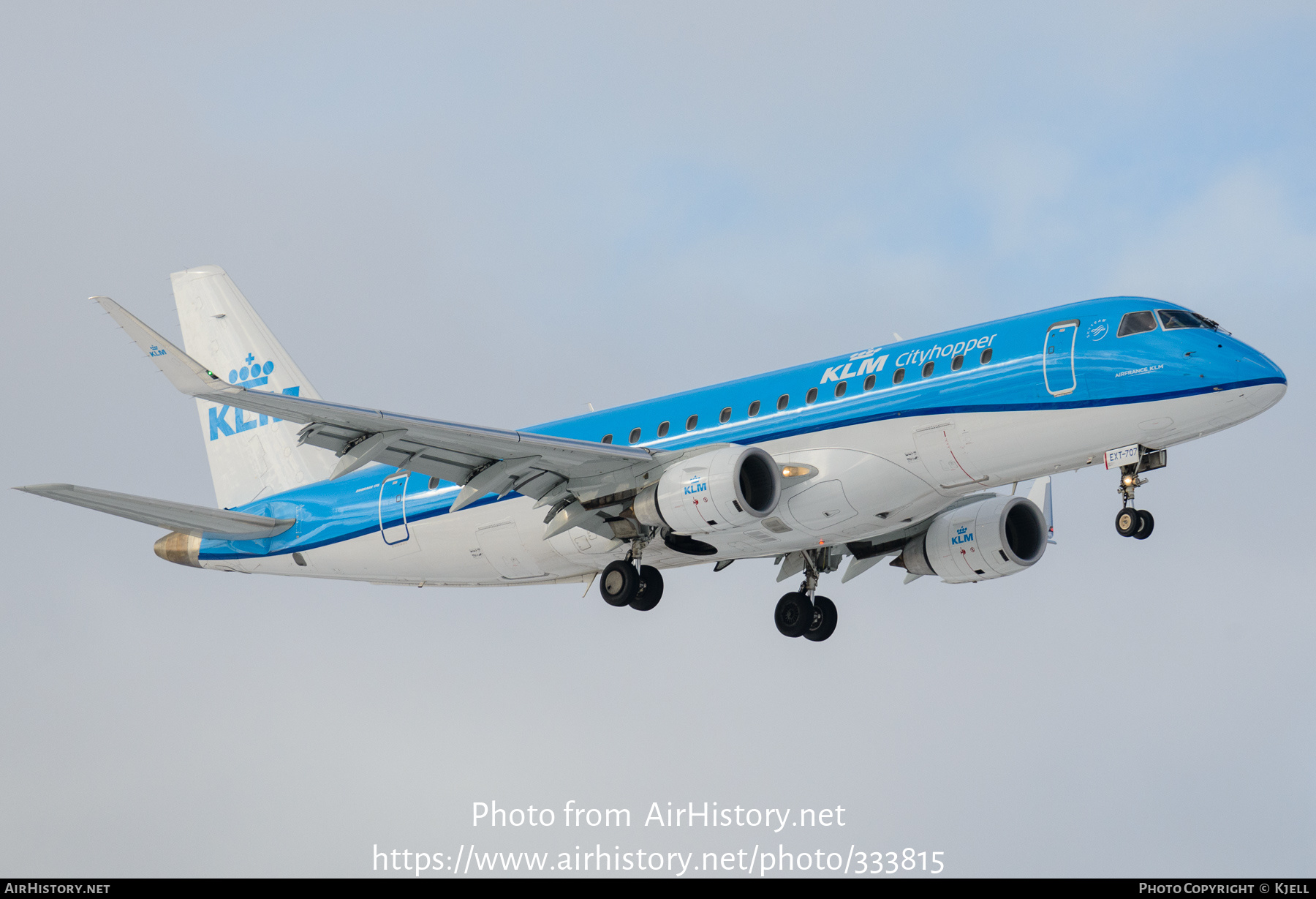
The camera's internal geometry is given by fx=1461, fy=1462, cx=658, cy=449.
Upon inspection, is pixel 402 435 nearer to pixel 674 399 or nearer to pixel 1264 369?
pixel 674 399

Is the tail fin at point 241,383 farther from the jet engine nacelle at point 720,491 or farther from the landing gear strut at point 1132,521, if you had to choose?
the landing gear strut at point 1132,521

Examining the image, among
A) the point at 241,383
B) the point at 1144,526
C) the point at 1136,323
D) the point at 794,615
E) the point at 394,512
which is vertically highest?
the point at 241,383

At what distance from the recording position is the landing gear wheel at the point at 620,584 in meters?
31.5

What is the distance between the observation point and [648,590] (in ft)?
105

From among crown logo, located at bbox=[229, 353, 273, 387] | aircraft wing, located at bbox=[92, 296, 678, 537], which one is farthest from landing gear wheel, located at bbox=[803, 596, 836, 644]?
crown logo, located at bbox=[229, 353, 273, 387]

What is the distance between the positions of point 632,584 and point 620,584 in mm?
277

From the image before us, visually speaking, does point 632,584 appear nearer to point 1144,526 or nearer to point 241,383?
point 1144,526

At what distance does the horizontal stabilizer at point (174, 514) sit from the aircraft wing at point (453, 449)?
380 cm

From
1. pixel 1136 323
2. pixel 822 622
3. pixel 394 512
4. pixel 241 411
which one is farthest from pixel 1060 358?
pixel 241 411

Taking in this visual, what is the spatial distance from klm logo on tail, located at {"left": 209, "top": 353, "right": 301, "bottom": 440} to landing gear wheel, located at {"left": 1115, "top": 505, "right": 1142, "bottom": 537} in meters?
23.5

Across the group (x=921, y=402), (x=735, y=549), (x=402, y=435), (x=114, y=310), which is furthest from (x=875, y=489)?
(x=114, y=310)

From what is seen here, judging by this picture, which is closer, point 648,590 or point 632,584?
point 632,584

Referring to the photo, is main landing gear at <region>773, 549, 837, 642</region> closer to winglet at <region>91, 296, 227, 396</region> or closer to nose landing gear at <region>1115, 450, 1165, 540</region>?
nose landing gear at <region>1115, 450, 1165, 540</region>

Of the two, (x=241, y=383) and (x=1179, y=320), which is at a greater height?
(x=241, y=383)
